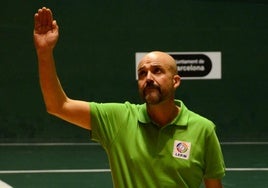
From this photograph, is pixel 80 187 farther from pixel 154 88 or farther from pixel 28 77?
pixel 154 88

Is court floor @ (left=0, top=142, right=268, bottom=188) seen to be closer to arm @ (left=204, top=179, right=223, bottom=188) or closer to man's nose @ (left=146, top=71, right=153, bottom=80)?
arm @ (left=204, top=179, right=223, bottom=188)

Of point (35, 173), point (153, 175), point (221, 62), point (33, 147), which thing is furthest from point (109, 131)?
point (221, 62)

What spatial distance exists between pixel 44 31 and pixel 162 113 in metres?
0.78

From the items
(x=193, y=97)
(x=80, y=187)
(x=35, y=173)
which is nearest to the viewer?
(x=80, y=187)

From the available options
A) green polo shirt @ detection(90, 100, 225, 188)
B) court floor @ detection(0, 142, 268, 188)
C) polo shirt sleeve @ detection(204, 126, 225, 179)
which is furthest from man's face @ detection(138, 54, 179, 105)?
court floor @ detection(0, 142, 268, 188)

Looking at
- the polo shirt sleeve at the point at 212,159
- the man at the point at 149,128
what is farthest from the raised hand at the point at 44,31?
the polo shirt sleeve at the point at 212,159

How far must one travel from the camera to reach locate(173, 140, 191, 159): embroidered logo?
3.17 meters

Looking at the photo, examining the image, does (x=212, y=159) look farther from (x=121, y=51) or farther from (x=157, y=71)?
(x=121, y=51)

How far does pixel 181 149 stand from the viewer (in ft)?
10.4

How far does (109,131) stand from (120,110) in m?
0.14

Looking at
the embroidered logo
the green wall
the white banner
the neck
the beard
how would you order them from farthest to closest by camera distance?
the white banner, the green wall, the neck, the embroidered logo, the beard

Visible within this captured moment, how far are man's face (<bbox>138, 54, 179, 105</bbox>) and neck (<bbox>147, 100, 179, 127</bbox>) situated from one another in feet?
0.30

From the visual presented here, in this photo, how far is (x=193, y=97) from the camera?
38.0 feet

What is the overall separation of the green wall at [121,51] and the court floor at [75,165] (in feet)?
2.11
